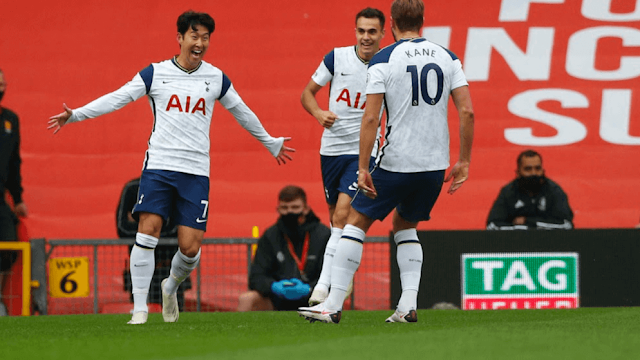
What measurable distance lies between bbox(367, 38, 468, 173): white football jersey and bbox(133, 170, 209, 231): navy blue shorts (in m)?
1.45

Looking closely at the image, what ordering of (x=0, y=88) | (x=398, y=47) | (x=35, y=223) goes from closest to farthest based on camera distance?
(x=398, y=47), (x=0, y=88), (x=35, y=223)

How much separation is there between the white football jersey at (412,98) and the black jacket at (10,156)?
14.8 feet

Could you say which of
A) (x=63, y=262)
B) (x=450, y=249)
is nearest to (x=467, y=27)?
(x=450, y=249)

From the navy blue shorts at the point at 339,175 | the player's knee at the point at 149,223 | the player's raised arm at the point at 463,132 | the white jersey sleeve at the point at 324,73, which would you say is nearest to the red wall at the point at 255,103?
the navy blue shorts at the point at 339,175

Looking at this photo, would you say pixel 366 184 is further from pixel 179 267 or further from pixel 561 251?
pixel 561 251

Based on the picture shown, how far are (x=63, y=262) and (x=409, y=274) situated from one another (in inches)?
164

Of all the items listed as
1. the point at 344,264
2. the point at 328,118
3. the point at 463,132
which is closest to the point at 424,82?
the point at 463,132

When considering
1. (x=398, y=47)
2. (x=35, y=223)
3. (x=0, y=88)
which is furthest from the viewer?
(x=35, y=223)

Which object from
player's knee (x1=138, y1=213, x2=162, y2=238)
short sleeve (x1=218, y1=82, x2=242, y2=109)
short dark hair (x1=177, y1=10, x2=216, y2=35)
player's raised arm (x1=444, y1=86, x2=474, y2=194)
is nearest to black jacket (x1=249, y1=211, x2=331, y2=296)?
short sleeve (x1=218, y1=82, x2=242, y2=109)

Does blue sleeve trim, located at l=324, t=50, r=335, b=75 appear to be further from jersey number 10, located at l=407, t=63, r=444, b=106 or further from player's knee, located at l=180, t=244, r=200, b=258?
jersey number 10, located at l=407, t=63, r=444, b=106

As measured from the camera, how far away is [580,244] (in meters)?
9.92

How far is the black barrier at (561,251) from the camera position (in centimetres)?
985

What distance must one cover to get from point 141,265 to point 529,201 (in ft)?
14.2

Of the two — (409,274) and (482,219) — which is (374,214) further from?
(482,219)
